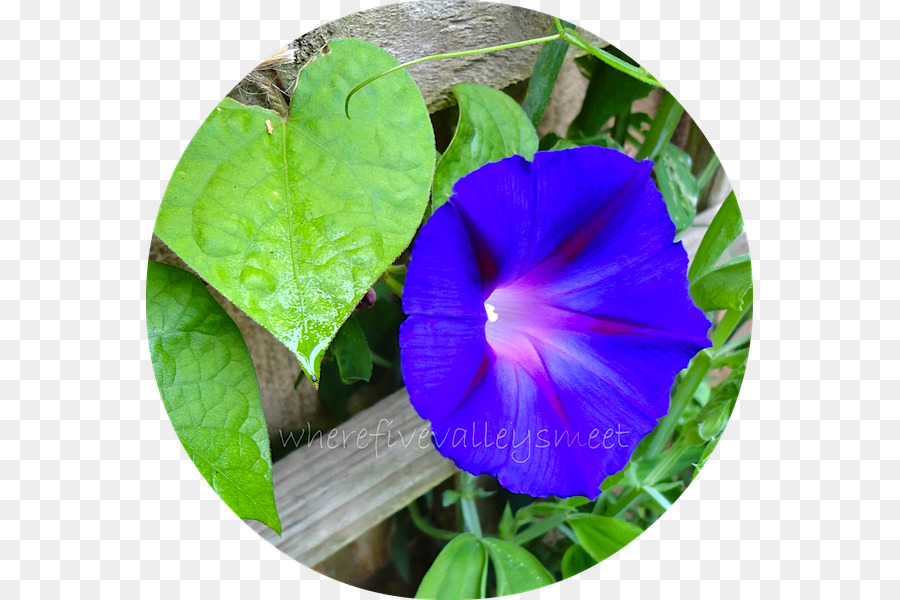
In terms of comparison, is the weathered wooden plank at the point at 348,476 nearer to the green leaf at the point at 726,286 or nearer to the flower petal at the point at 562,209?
the green leaf at the point at 726,286

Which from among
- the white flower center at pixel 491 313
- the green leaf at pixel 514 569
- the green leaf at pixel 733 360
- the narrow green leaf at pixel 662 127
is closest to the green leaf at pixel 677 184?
the narrow green leaf at pixel 662 127

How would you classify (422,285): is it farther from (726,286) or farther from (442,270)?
(726,286)

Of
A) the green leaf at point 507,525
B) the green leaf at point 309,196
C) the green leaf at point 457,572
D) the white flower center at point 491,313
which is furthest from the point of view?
the green leaf at point 507,525

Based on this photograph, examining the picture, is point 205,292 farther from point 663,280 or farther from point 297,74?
point 663,280

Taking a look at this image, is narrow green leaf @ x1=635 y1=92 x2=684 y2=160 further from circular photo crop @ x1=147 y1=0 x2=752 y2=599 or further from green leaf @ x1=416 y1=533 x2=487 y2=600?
green leaf @ x1=416 y1=533 x2=487 y2=600

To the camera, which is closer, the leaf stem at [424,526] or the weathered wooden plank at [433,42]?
the weathered wooden plank at [433,42]

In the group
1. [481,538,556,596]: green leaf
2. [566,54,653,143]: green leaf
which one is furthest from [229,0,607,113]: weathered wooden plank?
[481,538,556,596]: green leaf
